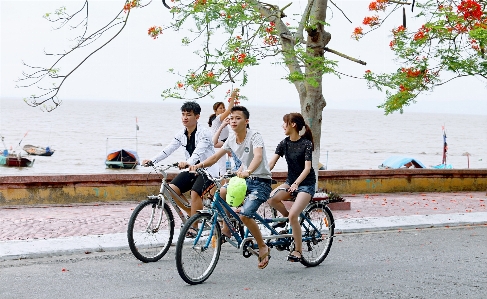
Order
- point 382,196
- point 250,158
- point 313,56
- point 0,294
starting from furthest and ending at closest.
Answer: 1. point 382,196
2. point 313,56
3. point 250,158
4. point 0,294

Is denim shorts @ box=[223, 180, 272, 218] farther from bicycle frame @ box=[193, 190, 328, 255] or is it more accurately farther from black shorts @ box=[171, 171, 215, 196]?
black shorts @ box=[171, 171, 215, 196]

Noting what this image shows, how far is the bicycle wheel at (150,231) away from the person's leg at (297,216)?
1.51 m

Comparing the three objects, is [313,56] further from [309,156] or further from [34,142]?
[34,142]

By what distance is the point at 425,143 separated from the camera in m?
105

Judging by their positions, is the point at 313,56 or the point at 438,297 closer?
the point at 438,297

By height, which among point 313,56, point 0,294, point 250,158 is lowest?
point 0,294

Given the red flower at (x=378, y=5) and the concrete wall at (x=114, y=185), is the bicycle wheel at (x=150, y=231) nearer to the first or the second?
the concrete wall at (x=114, y=185)

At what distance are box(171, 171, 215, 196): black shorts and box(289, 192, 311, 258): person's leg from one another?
128cm

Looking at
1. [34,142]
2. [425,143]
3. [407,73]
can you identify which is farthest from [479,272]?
[425,143]

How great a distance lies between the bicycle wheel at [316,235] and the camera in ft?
28.6

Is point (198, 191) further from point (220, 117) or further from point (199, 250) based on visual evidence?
point (220, 117)

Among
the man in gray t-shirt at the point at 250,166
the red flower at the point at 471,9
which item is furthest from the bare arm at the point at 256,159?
the red flower at the point at 471,9

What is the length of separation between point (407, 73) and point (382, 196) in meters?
3.10

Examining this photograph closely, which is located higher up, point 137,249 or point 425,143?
point 425,143
